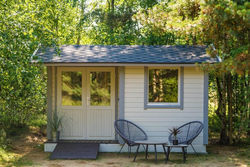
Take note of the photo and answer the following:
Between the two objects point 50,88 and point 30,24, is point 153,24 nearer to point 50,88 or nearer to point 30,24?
point 50,88

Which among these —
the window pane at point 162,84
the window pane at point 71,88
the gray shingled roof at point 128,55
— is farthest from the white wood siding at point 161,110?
the window pane at point 71,88

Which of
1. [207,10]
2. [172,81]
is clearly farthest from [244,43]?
[172,81]

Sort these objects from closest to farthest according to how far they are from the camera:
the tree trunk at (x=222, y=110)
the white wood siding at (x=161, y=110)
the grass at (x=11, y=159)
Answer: the grass at (x=11, y=159)
the white wood siding at (x=161, y=110)
the tree trunk at (x=222, y=110)

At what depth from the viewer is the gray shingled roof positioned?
891 cm

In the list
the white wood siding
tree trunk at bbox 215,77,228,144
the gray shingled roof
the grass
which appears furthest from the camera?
tree trunk at bbox 215,77,228,144

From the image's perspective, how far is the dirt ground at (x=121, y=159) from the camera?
316 inches

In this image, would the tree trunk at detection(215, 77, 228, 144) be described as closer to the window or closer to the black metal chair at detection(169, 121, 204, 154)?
the black metal chair at detection(169, 121, 204, 154)

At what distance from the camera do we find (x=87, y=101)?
9.74m

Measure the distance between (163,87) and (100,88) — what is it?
182 cm

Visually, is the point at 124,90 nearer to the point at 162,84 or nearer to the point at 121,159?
the point at 162,84

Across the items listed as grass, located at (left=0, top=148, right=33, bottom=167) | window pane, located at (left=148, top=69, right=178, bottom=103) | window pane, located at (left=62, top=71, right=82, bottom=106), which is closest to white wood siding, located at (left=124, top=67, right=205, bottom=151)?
window pane, located at (left=148, top=69, right=178, bottom=103)

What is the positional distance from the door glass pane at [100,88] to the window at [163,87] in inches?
48.2

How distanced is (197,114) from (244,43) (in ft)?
8.57

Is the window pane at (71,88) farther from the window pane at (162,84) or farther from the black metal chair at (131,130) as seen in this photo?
the window pane at (162,84)
